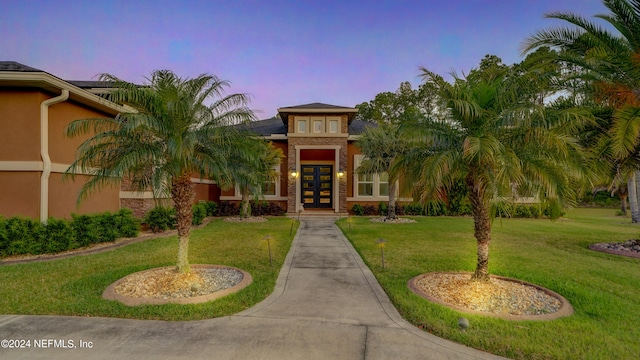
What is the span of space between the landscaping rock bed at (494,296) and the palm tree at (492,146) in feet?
1.23

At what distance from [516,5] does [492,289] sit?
46.6 ft

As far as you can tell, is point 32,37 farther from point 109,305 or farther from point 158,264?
point 109,305

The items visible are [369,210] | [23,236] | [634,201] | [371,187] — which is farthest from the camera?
[371,187]

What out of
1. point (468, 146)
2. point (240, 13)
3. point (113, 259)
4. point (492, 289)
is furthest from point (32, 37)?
point (492, 289)

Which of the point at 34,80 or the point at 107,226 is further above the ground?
the point at 34,80

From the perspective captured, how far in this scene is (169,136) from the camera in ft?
17.7

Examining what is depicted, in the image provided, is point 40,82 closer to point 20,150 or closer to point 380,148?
point 20,150

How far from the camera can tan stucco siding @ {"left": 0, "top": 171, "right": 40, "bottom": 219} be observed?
7.92 meters

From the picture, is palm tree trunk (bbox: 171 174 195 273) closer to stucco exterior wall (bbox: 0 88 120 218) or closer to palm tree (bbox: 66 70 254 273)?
palm tree (bbox: 66 70 254 273)

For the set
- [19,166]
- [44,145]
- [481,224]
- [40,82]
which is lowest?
[481,224]

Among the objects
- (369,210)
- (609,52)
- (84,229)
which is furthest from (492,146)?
(369,210)

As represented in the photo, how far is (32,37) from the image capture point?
1483 cm

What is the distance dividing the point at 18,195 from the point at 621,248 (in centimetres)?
1806

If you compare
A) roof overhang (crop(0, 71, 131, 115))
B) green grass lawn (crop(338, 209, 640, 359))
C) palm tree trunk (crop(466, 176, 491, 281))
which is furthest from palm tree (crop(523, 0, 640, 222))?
roof overhang (crop(0, 71, 131, 115))
